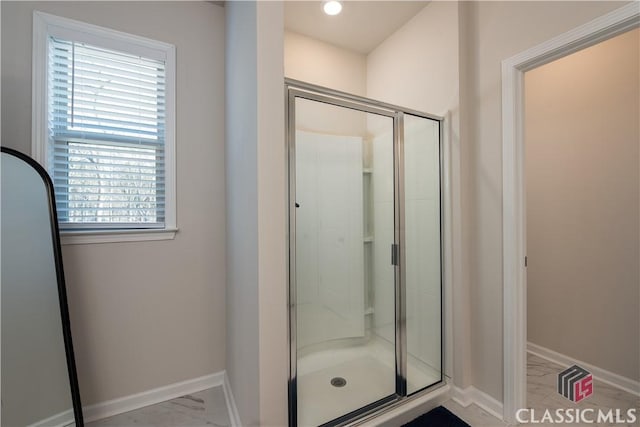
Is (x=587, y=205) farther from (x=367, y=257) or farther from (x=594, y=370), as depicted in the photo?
(x=367, y=257)

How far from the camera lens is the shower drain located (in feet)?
5.61

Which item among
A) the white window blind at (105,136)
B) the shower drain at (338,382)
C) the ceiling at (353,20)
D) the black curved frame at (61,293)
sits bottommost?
the shower drain at (338,382)

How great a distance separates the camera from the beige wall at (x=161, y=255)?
154 centimetres

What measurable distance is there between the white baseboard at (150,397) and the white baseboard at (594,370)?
260 centimetres

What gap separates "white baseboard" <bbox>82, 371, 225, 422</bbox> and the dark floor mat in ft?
4.32

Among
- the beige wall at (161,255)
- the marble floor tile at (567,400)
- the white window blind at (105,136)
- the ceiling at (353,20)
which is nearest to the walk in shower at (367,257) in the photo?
the marble floor tile at (567,400)

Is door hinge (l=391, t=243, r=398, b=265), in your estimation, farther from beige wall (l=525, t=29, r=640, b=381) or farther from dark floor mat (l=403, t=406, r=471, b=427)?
beige wall (l=525, t=29, r=640, b=381)

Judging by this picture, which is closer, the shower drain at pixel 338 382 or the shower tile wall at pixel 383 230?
the shower drain at pixel 338 382

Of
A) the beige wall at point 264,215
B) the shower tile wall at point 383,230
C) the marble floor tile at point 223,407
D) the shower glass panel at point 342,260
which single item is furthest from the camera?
the shower tile wall at point 383,230

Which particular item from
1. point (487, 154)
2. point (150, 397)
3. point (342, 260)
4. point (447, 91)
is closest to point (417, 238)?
point (342, 260)

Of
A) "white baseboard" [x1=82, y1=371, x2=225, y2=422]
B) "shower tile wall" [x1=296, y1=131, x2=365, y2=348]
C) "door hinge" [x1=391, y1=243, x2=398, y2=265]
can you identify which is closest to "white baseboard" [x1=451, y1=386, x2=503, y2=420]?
"shower tile wall" [x1=296, y1=131, x2=365, y2=348]

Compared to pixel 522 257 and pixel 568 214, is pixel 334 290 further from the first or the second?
pixel 568 214

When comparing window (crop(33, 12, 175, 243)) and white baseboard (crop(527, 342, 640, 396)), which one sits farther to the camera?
white baseboard (crop(527, 342, 640, 396))

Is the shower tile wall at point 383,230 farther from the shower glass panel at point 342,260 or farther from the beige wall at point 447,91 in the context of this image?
the beige wall at point 447,91
